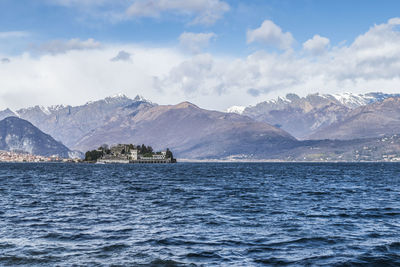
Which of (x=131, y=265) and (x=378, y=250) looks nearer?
(x=131, y=265)

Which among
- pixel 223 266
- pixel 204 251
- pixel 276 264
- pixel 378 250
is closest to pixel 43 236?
pixel 204 251

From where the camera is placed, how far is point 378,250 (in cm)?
3850

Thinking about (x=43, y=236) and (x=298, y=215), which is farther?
(x=298, y=215)

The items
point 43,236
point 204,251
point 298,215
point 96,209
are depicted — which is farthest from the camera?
point 96,209

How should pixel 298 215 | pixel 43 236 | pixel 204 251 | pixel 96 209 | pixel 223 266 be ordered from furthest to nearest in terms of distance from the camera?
1. pixel 96 209
2. pixel 298 215
3. pixel 43 236
4. pixel 204 251
5. pixel 223 266

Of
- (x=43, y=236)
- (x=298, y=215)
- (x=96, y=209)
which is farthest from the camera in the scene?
(x=96, y=209)

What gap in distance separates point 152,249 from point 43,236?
39.5 feet

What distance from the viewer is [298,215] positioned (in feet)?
Result: 193

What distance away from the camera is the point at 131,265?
32.9m

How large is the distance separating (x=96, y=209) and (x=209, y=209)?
1562cm

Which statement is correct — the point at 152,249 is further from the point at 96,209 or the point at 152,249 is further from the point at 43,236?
the point at 96,209

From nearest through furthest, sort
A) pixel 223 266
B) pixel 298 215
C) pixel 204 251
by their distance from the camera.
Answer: pixel 223 266 < pixel 204 251 < pixel 298 215

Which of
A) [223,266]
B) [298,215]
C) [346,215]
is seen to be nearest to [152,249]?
[223,266]

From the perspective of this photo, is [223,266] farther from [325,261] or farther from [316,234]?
[316,234]
